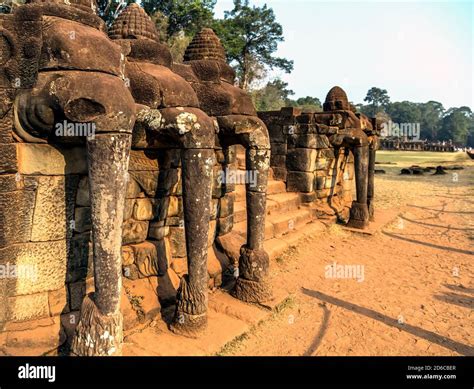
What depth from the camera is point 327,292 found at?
5.04m

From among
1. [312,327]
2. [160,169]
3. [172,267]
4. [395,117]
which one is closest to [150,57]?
[160,169]

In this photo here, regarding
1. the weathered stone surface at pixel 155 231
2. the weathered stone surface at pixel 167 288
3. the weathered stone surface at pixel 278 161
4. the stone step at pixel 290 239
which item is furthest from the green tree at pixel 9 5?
the weathered stone surface at pixel 278 161

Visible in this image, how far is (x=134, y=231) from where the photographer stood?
12.5ft

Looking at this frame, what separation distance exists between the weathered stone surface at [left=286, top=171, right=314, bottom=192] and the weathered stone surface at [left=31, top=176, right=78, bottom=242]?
20.7ft

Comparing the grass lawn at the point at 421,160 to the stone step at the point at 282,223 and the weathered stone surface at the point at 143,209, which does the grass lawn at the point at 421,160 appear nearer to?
the stone step at the point at 282,223

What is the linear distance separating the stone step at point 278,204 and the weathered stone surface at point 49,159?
11.8 ft

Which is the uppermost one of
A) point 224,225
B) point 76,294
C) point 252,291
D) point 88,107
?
point 88,107

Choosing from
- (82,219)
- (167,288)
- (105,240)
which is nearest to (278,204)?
(167,288)

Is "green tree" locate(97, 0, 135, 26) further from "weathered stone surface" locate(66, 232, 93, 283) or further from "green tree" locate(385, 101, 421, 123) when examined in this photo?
"green tree" locate(385, 101, 421, 123)

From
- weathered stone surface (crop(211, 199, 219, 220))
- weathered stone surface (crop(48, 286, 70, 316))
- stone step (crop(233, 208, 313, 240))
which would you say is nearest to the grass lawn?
stone step (crop(233, 208, 313, 240))

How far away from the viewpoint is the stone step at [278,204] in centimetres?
644

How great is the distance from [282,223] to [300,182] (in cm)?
192

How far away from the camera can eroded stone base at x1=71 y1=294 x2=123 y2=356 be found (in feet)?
7.93

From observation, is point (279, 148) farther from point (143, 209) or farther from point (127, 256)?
point (127, 256)
